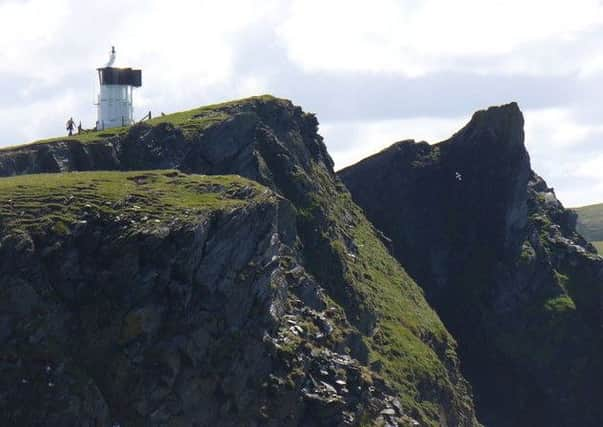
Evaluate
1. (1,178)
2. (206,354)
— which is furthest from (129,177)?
(206,354)

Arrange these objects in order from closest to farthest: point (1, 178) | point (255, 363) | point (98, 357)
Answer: point (98, 357) < point (255, 363) < point (1, 178)

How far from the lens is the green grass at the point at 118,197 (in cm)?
16238

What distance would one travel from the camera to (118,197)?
168m

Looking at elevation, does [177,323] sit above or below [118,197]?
below

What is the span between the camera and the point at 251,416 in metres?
166

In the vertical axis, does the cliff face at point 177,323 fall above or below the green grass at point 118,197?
below

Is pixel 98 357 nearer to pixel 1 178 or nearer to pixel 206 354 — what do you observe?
pixel 206 354

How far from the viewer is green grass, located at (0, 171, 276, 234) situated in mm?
Result: 162375

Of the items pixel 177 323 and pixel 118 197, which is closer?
pixel 177 323

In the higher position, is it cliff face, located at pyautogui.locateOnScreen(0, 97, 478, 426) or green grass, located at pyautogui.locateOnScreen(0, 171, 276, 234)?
green grass, located at pyautogui.locateOnScreen(0, 171, 276, 234)

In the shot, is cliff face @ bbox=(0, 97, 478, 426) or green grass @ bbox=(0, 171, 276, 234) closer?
cliff face @ bbox=(0, 97, 478, 426)

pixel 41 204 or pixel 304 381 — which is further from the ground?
pixel 41 204

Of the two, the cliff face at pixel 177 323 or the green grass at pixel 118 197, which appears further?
the green grass at pixel 118 197

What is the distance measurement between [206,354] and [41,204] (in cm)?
2065
